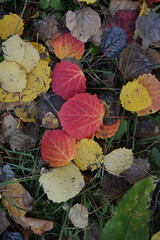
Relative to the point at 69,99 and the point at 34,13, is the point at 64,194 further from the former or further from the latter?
the point at 34,13

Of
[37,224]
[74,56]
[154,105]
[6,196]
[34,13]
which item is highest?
[34,13]

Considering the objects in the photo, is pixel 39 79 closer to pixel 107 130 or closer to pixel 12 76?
pixel 12 76

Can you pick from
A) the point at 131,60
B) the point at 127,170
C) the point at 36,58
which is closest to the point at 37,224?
the point at 127,170

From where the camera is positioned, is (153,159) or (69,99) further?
(153,159)

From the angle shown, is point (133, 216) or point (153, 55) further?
point (153, 55)

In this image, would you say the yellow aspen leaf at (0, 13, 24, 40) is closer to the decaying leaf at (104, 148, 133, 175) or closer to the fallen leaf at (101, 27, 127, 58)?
the fallen leaf at (101, 27, 127, 58)

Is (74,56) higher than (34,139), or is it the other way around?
(74,56)

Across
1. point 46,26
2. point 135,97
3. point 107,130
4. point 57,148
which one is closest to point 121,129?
point 107,130
